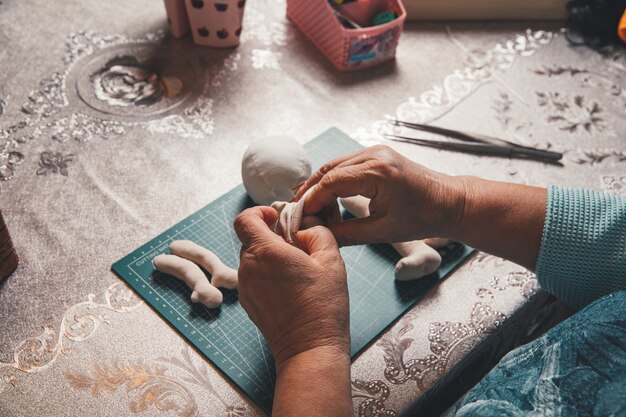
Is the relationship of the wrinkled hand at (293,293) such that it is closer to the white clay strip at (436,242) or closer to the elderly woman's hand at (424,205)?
the elderly woman's hand at (424,205)

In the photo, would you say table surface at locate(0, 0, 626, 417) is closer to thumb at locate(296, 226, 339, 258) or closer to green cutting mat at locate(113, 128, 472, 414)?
green cutting mat at locate(113, 128, 472, 414)

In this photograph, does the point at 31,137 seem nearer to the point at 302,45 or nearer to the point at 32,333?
the point at 32,333

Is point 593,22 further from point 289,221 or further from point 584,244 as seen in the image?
point 289,221

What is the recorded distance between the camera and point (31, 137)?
1.07 meters

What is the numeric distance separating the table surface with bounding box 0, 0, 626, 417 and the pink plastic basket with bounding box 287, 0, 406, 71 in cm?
3

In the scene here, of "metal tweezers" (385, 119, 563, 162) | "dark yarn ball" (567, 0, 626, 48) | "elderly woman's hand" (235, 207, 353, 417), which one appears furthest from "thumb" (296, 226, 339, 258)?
"dark yarn ball" (567, 0, 626, 48)

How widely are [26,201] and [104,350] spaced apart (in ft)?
1.06

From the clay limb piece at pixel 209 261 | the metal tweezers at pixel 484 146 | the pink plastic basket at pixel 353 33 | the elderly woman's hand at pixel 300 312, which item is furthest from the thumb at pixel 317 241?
the pink plastic basket at pixel 353 33

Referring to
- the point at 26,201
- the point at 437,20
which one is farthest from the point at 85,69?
the point at 437,20

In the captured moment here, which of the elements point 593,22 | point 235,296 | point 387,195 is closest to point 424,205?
point 387,195

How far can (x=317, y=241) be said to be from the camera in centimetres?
77

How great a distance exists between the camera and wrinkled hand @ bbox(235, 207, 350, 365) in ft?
2.35

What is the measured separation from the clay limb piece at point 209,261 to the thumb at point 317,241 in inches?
5.9

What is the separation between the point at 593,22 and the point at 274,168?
0.94m
